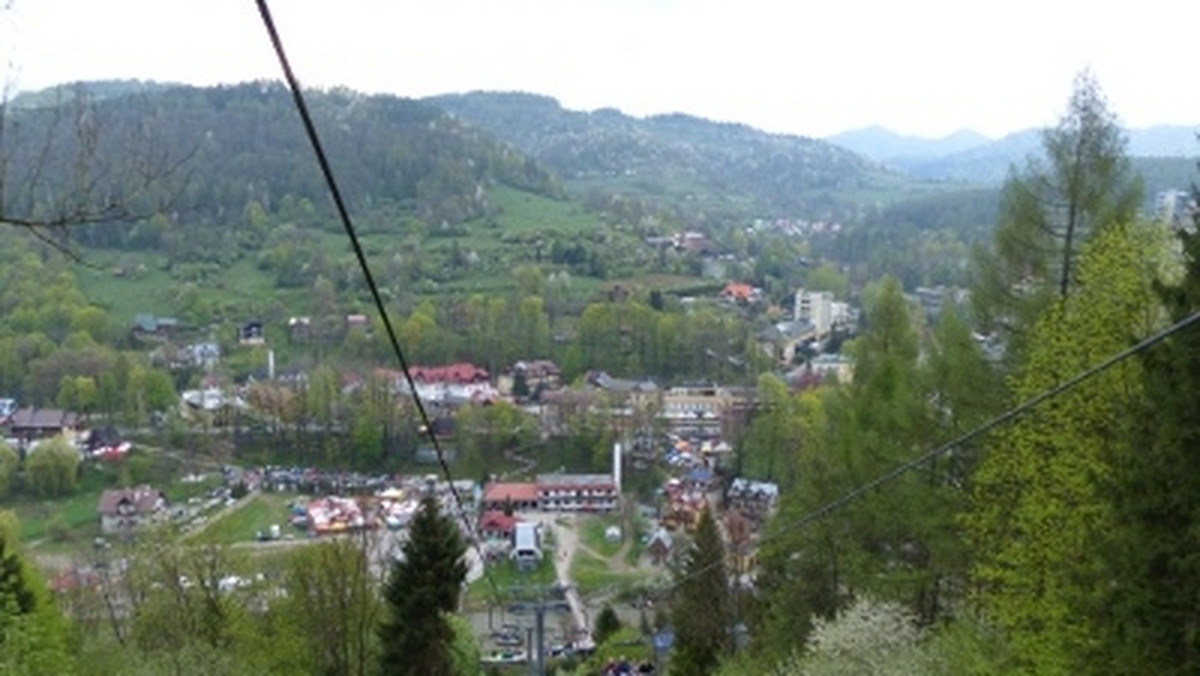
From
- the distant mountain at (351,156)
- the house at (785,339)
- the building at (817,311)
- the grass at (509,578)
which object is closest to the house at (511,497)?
the grass at (509,578)

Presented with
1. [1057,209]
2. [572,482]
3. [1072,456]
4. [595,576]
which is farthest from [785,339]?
[1072,456]

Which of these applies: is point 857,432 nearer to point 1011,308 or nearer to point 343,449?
point 1011,308

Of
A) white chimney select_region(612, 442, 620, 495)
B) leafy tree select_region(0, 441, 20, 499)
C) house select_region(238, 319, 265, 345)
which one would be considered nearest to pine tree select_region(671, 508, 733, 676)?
white chimney select_region(612, 442, 620, 495)

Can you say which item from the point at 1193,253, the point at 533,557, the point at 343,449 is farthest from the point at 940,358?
the point at 343,449

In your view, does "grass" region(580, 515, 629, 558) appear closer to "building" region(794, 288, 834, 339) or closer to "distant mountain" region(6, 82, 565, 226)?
"building" region(794, 288, 834, 339)

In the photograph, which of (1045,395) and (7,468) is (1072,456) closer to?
(1045,395)
